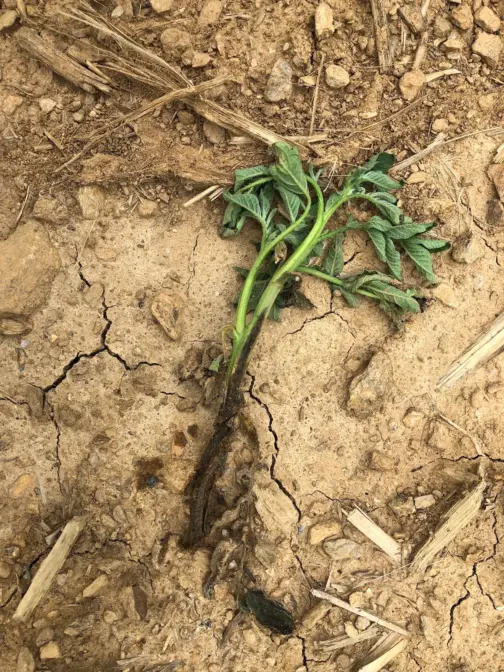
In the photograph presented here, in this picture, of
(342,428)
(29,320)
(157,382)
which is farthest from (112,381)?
(342,428)

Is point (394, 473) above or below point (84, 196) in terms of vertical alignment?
below

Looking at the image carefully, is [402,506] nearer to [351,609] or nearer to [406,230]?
[351,609]

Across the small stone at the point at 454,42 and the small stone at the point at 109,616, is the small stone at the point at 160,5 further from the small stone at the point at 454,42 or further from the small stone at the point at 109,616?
the small stone at the point at 109,616

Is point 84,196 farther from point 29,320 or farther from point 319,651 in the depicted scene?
point 319,651

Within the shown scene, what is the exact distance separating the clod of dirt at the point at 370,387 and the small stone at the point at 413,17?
1565 mm

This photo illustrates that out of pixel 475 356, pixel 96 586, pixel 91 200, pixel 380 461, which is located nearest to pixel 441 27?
pixel 475 356

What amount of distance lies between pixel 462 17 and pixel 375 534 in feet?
8.29

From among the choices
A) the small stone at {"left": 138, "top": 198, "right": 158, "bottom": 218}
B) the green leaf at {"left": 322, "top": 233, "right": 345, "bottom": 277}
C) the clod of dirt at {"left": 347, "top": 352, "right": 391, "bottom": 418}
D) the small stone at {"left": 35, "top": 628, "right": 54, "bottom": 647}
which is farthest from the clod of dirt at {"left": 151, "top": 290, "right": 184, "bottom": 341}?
the small stone at {"left": 35, "top": 628, "right": 54, "bottom": 647}

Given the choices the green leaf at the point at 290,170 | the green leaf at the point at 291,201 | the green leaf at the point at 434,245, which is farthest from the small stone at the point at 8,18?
the green leaf at the point at 434,245

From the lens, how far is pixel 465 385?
272 centimetres

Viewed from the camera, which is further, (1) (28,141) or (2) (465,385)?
(2) (465,385)

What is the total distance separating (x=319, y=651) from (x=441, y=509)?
90 cm

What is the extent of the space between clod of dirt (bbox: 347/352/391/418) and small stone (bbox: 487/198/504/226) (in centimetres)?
89

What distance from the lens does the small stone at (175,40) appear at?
246 cm
